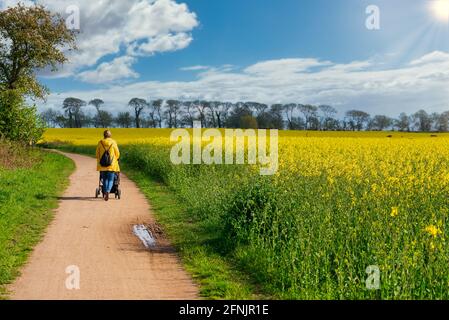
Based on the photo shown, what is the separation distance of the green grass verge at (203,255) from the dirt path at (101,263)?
0.76 feet

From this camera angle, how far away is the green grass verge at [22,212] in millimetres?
8492

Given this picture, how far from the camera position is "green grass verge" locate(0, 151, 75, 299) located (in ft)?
27.9

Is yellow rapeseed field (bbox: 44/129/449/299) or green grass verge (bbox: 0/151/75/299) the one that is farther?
green grass verge (bbox: 0/151/75/299)

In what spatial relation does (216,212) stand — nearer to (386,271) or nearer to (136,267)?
(136,267)

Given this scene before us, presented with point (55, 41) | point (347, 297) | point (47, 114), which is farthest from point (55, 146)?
point (47, 114)

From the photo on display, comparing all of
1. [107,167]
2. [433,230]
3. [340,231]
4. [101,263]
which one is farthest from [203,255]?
[107,167]

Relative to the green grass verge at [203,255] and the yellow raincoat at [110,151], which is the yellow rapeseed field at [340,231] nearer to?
the green grass verge at [203,255]

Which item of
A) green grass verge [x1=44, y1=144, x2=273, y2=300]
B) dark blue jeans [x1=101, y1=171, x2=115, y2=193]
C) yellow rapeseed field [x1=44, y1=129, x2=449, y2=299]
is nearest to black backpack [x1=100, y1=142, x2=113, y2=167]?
dark blue jeans [x1=101, y1=171, x2=115, y2=193]

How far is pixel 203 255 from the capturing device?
8.79 metres

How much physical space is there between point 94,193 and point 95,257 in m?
8.18

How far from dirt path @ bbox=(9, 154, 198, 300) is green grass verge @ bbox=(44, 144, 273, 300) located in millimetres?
230

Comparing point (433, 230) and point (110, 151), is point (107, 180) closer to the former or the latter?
point (110, 151)

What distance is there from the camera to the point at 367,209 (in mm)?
9039

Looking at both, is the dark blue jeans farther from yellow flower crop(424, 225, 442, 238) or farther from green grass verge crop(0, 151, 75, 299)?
yellow flower crop(424, 225, 442, 238)
